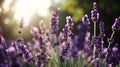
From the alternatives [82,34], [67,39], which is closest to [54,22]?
[67,39]

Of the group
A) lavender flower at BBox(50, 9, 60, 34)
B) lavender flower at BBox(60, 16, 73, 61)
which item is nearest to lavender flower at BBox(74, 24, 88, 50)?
lavender flower at BBox(60, 16, 73, 61)

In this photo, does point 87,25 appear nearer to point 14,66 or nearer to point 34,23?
point 14,66

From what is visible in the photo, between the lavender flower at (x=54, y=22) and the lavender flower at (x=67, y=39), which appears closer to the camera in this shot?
the lavender flower at (x=67, y=39)

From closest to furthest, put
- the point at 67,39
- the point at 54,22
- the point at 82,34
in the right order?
1. the point at 82,34
2. the point at 67,39
3. the point at 54,22

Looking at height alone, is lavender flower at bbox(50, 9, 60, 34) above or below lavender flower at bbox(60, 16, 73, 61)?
above

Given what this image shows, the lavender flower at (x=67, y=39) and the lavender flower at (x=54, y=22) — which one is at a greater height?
the lavender flower at (x=54, y=22)

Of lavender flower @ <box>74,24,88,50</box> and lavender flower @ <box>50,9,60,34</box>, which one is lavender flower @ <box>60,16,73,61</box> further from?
lavender flower @ <box>50,9,60,34</box>

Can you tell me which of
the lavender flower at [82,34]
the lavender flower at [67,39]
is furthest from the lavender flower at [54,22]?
the lavender flower at [82,34]

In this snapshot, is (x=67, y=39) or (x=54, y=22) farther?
(x=54, y=22)

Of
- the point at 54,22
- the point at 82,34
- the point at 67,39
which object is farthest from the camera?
the point at 54,22

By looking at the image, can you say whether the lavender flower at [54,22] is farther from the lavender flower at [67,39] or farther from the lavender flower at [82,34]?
the lavender flower at [82,34]

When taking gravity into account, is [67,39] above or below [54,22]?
below

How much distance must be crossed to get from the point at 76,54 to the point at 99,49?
77 centimetres

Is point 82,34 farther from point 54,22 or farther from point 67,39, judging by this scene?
point 54,22
